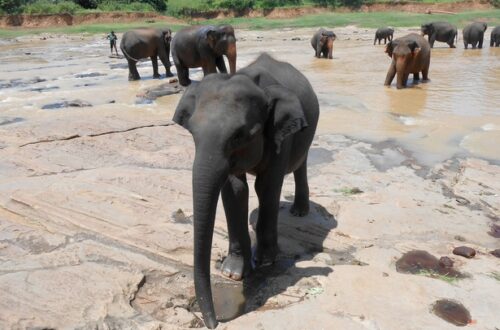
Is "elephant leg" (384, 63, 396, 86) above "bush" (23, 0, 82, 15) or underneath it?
underneath

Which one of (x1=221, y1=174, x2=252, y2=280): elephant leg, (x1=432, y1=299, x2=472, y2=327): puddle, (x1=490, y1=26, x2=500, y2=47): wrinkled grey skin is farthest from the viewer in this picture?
(x1=490, y1=26, x2=500, y2=47): wrinkled grey skin

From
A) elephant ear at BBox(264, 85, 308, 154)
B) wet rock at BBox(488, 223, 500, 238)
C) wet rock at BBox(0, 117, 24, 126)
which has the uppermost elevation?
elephant ear at BBox(264, 85, 308, 154)

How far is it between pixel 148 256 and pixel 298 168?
174 centimetres

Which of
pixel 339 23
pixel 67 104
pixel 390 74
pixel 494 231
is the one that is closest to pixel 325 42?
pixel 390 74

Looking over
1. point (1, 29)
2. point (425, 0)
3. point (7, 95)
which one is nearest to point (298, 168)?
point (7, 95)

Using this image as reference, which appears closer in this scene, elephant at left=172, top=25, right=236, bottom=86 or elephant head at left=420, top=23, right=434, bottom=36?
elephant at left=172, top=25, right=236, bottom=86

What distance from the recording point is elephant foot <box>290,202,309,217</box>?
5.06 meters

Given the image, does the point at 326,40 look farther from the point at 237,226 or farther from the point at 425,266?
the point at 237,226

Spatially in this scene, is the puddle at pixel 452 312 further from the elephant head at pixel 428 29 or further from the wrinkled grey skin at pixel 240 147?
the elephant head at pixel 428 29

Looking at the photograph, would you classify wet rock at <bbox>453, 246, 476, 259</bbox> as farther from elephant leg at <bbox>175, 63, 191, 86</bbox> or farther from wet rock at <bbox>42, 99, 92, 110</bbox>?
elephant leg at <bbox>175, 63, 191, 86</bbox>

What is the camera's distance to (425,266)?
4.09 metres

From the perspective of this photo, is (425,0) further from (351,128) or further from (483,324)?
(483,324)

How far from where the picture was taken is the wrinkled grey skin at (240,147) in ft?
9.69

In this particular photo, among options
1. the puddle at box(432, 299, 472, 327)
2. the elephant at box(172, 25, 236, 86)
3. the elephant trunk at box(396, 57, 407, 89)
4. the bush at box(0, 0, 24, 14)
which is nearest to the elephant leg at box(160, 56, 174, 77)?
the elephant at box(172, 25, 236, 86)
